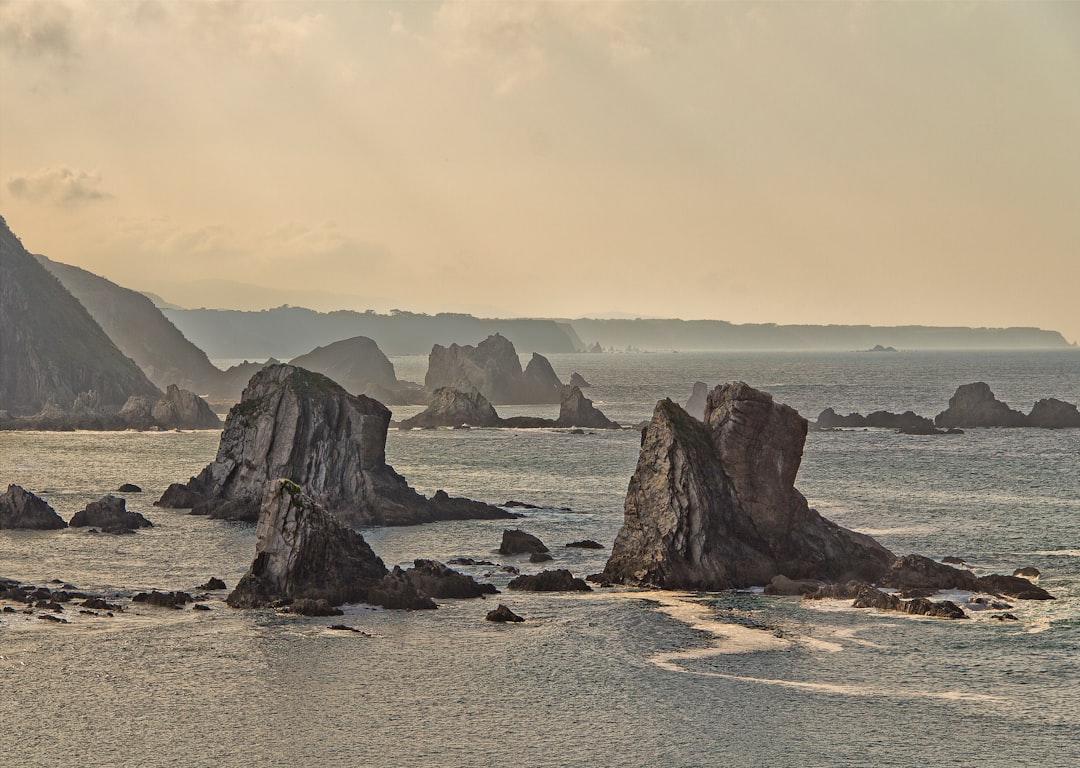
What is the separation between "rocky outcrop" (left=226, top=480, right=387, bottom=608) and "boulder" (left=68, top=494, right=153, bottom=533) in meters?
28.2

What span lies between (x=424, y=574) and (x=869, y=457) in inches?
3439

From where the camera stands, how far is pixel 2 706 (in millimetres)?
46375

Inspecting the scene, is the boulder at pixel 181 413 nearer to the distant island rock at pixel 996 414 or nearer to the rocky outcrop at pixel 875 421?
the rocky outcrop at pixel 875 421

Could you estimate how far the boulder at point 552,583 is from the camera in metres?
67.6

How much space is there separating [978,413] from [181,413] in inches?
4604

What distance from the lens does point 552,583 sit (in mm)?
67812

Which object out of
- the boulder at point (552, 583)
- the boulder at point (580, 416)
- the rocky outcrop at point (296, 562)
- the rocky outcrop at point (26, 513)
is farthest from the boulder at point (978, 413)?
the rocky outcrop at point (296, 562)

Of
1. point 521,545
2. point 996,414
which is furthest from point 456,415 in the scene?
point 521,545

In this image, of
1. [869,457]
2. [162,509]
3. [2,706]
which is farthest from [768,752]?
[869,457]

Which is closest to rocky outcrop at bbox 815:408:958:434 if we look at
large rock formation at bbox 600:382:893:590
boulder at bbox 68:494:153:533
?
large rock formation at bbox 600:382:893:590

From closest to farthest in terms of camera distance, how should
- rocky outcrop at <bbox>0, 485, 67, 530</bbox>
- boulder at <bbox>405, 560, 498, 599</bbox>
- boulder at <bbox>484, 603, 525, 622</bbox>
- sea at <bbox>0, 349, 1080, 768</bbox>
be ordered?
1. sea at <bbox>0, 349, 1080, 768</bbox>
2. boulder at <bbox>484, 603, 525, 622</bbox>
3. boulder at <bbox>405, 560, 498, 599</bbox>
4. rocky outcrop at <bbox>0, 485, 67, 530</bbox>

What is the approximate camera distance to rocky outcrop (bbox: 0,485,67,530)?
89.4 metres

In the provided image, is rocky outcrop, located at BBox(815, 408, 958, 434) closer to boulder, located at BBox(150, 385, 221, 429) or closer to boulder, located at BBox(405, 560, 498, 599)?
boulder, located at BBox(150, 385, 221, 429)

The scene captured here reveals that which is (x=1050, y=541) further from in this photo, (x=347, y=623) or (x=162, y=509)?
(x=162, y=509)
